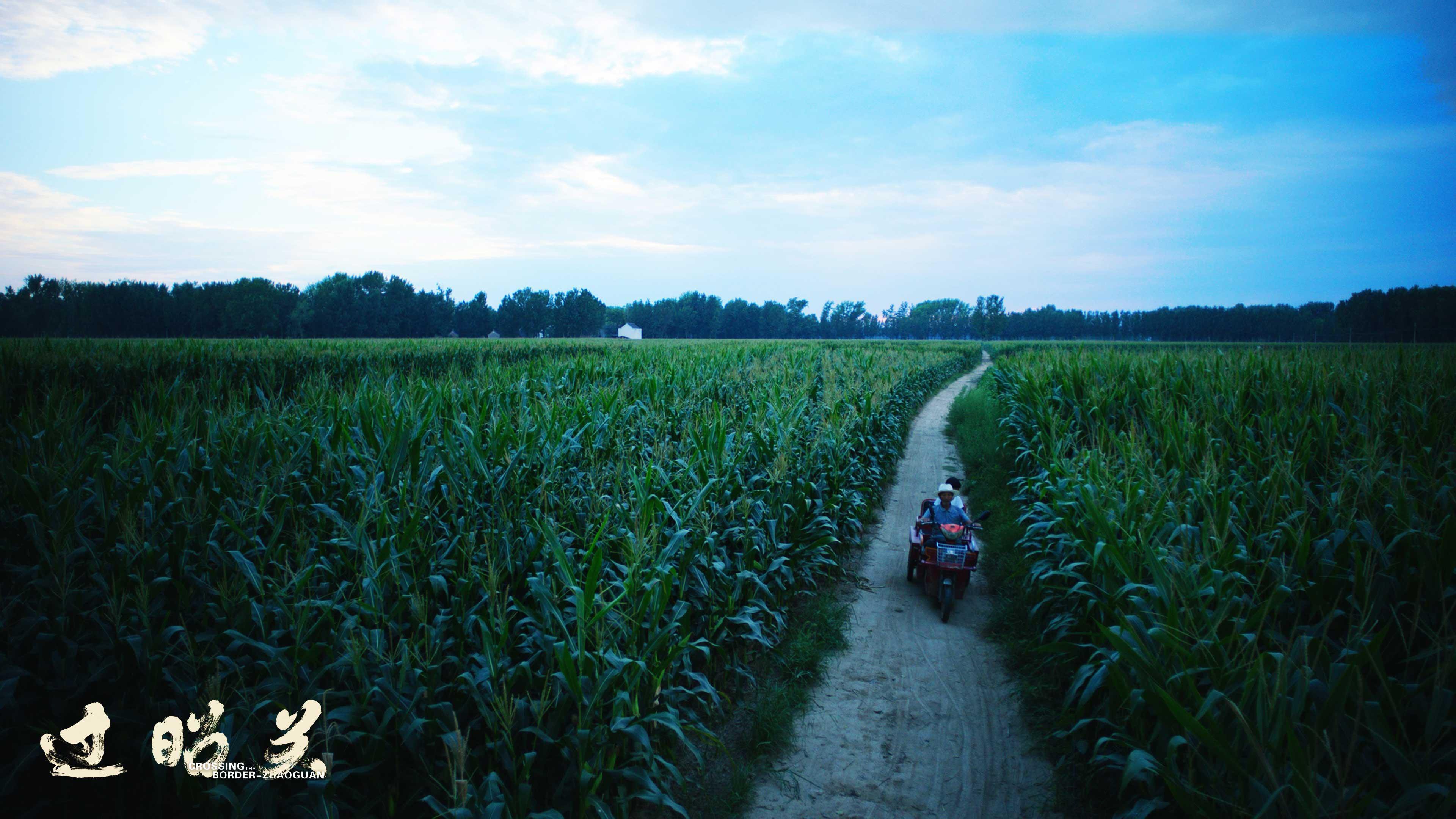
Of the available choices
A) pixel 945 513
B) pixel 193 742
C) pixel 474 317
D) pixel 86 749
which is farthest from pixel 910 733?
pixel 474 317

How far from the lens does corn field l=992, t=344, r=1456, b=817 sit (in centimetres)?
254

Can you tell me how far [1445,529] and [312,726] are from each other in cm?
632

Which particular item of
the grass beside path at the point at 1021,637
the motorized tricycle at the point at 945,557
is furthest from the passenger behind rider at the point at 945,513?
the grass beside path at the point at 1021,637

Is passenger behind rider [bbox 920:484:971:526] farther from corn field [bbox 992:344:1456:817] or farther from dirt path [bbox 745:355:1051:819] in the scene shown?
dirt path [bbox 745:355:1051:819]

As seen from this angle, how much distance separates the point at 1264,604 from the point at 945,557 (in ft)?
10.1

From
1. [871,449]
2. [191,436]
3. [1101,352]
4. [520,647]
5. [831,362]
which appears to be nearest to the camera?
[520,647]

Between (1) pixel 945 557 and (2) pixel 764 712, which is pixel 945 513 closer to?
(1) pixel 945 557

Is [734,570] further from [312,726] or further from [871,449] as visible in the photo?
[871,449]

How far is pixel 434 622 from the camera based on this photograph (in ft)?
11.5

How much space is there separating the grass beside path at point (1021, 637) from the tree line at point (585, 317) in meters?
14.1

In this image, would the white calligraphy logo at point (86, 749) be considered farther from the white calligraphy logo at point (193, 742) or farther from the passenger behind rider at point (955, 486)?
the passenger behind rider at point (955, 486)

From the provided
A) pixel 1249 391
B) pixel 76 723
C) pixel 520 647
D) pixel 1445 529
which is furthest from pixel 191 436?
pixel 1249 391

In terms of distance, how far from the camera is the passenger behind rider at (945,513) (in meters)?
6.90

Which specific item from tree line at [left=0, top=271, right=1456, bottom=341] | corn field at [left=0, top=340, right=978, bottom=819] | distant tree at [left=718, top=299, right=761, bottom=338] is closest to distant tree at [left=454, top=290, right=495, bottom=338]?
tree line at [left=0, top=271, right=1456, bottom=341]
